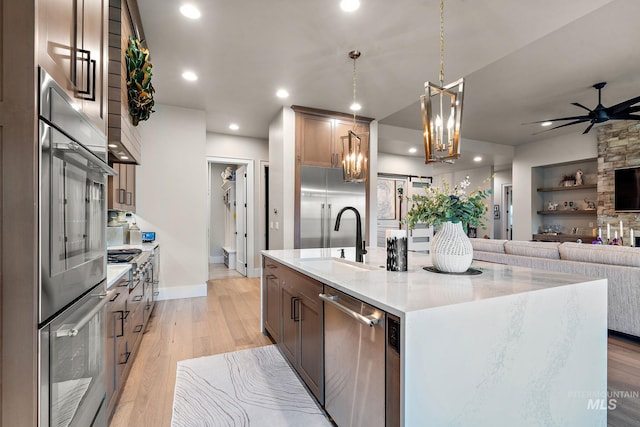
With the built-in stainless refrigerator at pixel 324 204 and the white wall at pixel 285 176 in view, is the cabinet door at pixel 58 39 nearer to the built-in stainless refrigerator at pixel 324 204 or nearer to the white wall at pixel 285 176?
the white wall at pixel 285 176

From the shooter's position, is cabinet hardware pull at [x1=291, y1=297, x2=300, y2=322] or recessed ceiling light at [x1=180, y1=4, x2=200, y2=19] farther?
recessed ceiling light at [x1=180, y1=4, x2=200, y2=19]

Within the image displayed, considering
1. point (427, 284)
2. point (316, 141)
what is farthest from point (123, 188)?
point (427, 284)

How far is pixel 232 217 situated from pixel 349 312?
6290 mm

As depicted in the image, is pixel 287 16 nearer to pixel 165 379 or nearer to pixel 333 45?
pixel 333 45

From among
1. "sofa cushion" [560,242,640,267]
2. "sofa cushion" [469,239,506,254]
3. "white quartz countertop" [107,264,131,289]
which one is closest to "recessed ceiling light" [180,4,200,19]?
"white quartz countertop" [107,264,131,289]

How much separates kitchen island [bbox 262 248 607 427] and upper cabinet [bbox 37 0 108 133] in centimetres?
131

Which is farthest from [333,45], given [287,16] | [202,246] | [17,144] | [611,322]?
[611,322]

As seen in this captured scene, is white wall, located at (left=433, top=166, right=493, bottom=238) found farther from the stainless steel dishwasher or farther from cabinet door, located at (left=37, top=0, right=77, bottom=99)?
cabinet door, located at (left=37, top=0, right=77, bottom=99)

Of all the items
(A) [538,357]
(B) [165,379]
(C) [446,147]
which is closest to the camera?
(A) [538,357]

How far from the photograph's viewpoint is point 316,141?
4.53 meters

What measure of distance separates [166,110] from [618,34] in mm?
5291

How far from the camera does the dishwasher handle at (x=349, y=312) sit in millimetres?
1204

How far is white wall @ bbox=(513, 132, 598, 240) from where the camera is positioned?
636cm

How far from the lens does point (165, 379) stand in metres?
2.25
